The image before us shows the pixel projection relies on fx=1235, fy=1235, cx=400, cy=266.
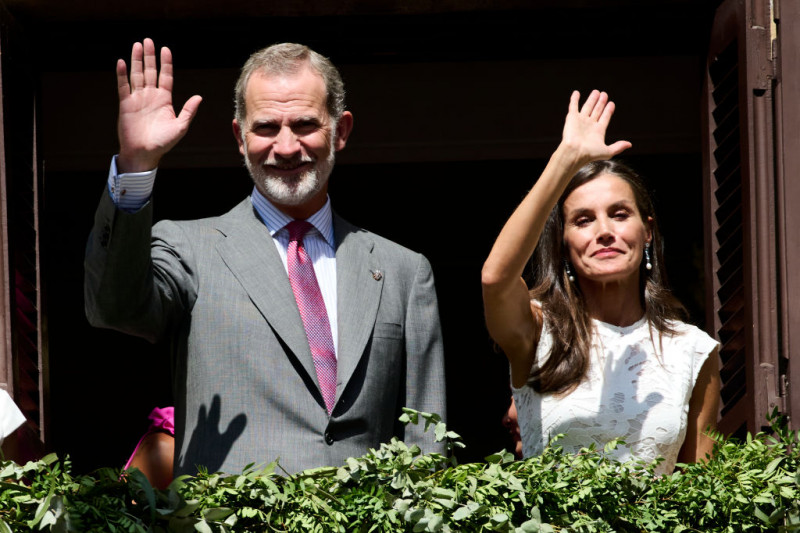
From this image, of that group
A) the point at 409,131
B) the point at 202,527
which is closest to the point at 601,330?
the point at 202,527

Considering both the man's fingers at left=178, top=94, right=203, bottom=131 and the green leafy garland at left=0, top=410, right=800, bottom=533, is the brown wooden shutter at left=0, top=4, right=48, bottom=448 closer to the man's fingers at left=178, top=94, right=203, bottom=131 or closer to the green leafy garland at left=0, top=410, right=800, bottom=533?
the man's fingers at left=178, top=94, right=203, bottom=131

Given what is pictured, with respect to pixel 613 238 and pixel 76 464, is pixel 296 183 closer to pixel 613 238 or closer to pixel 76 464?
pixel 613 238

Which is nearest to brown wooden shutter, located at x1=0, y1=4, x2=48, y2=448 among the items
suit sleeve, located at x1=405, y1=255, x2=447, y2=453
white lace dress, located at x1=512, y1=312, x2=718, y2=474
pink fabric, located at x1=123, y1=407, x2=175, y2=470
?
pink fabric, located at x1=123, y1=407, x2=175, y2=470

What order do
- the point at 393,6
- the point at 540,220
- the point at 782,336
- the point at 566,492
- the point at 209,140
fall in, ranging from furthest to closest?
the point at 209,140, the point at 393,6, the point at 782,336, the point at 540,220, the point at 566,492

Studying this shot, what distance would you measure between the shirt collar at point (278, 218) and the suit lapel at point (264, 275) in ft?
0.11

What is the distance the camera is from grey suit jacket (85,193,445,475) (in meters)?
3.08

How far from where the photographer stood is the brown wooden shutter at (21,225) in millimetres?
3982

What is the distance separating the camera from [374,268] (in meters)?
3.38

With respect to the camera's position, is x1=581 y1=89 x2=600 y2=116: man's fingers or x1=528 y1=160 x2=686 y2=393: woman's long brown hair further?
x1=528 y1=160 x2=686 y2=393: woman's long brown hair

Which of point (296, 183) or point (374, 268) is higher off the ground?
point (296, 183)

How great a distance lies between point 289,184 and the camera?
3.30 m

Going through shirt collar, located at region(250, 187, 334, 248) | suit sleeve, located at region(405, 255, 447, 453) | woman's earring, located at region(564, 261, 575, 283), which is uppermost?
shirt collar, located at region(250, 187, 334, 248)

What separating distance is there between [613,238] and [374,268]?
2.23 ft

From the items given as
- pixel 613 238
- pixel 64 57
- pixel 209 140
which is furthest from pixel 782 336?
pixel 209 140
